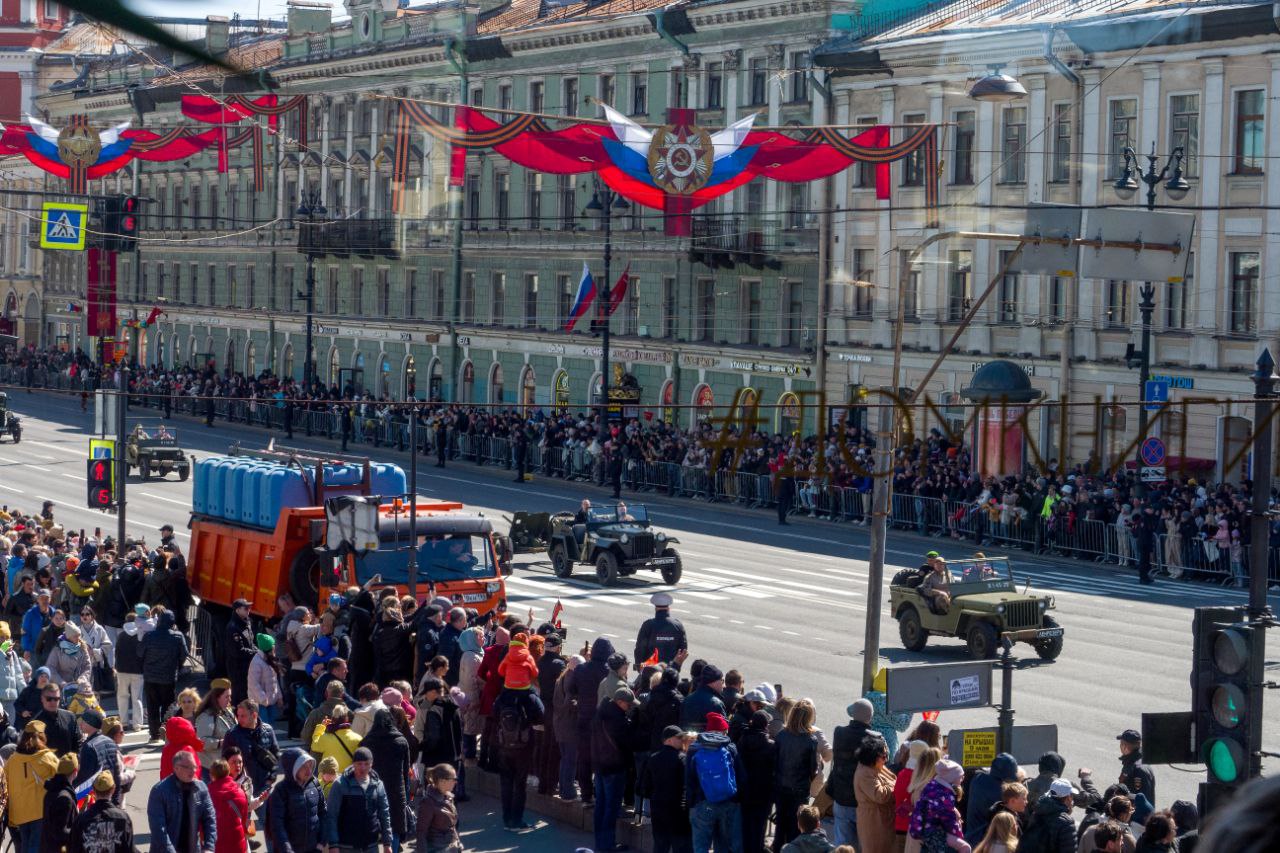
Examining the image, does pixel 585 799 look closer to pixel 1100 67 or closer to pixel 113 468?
pixel 113 468

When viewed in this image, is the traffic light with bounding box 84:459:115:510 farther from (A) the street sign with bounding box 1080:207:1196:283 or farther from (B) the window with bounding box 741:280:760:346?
(B) the window with bounding box 741:280:760:346

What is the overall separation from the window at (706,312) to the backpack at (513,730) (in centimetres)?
4006

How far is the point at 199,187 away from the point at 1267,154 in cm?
3030

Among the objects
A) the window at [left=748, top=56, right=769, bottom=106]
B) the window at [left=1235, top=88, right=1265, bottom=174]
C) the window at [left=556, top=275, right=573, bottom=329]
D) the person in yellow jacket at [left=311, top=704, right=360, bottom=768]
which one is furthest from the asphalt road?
the window at [left=748, top=56, right=769, bottom=106]

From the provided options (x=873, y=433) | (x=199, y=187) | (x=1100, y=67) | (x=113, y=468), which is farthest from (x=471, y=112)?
(x=199, y=187)

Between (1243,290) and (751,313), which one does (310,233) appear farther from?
(1243,290)

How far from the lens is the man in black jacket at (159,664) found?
64.0 ft

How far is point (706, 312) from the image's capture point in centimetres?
5616

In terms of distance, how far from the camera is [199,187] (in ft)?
170

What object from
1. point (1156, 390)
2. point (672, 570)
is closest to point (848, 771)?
point (672, 570)

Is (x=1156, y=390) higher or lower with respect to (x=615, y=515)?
higher

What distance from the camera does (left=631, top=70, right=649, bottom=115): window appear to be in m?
52.3

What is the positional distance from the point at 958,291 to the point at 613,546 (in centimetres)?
871

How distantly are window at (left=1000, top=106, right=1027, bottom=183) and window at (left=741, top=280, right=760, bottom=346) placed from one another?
21144 mm
